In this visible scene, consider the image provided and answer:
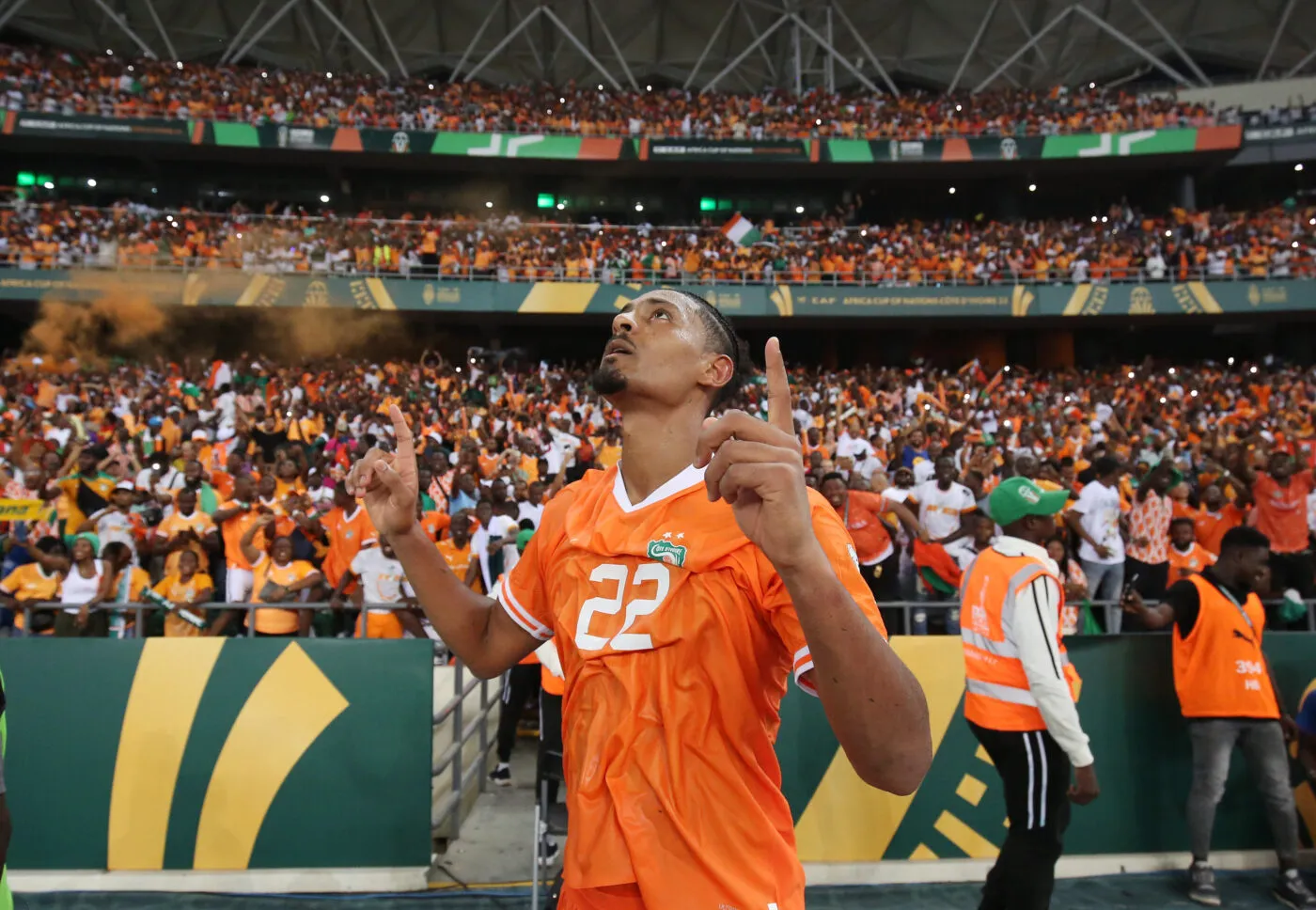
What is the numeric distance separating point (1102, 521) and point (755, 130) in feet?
78.1

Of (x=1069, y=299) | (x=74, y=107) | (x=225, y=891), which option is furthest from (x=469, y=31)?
(x=225, y=891)

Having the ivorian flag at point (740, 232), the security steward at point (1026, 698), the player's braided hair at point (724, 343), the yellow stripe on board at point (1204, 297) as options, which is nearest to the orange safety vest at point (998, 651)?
the security steward at point (1026, 698)

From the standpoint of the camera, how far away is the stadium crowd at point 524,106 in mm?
27180

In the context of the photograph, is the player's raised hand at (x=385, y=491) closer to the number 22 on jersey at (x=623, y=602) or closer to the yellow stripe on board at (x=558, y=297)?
the number 22 on jersey at (x=623, y=602)

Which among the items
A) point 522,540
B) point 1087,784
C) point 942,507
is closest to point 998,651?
point 1087,784

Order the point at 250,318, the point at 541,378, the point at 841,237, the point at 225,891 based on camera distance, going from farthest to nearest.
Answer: the point at 841,237, the point at 250,318, the point at 541,378, the point at 225,891

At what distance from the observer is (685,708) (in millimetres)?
1640

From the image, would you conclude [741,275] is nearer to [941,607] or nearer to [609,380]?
[941,607]

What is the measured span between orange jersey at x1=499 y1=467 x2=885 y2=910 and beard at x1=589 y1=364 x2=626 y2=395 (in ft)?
0.96

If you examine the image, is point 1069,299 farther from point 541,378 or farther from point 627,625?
point 627,625

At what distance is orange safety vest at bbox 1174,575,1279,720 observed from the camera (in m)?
4.51

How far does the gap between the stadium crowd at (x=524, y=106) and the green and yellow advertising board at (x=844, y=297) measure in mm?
6779

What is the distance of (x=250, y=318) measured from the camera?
24.8m

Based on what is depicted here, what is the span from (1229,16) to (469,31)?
1263 inches
